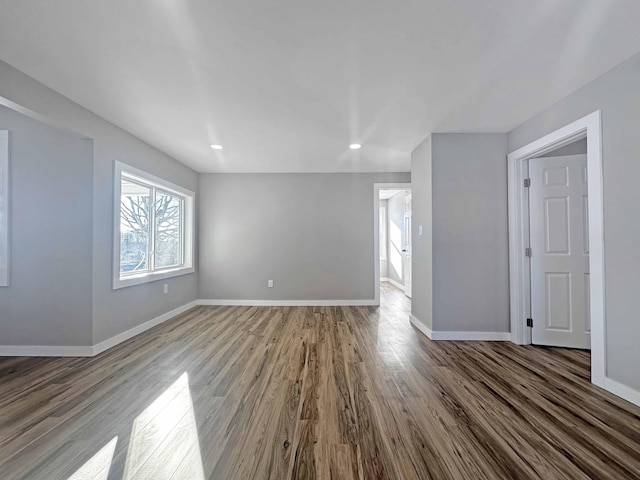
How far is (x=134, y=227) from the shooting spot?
11.8 ft

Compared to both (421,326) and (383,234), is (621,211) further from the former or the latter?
(383,234)

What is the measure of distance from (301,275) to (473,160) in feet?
10.5

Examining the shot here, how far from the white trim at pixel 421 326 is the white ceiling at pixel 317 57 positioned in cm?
234

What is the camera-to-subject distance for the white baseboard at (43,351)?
2777 millimetres

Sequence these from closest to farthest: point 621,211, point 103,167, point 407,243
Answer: point 621,211, point 103,167, point 407,243

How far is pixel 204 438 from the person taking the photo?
1575 mm

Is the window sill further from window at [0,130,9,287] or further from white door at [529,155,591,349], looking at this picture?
white door at [529,155,591,349]

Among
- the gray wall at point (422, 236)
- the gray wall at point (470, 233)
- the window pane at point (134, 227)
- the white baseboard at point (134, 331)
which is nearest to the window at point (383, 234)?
the gray wall at point (422, 236)

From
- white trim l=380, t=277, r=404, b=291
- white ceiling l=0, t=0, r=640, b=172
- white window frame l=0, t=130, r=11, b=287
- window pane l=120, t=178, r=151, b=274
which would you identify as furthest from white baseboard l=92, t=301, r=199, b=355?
white trim l=380, t=277, r=404, b=291

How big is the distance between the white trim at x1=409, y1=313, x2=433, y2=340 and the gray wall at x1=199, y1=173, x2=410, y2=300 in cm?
125

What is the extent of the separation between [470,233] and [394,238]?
178 inches

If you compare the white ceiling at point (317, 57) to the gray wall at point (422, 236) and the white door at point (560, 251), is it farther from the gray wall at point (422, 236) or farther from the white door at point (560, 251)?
the white door at point (560, 251)

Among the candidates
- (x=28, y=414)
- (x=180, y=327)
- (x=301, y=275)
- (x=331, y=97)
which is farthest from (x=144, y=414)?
(x=301, y=275)

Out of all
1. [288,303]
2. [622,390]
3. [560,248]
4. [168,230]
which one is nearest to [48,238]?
[168,230]
